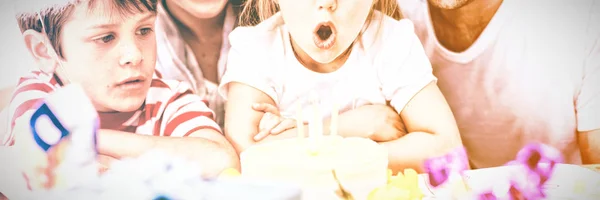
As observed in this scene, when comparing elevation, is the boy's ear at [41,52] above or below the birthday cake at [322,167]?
below

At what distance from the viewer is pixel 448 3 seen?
202cm

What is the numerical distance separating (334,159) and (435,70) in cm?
80

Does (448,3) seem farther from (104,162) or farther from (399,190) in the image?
(104,162)

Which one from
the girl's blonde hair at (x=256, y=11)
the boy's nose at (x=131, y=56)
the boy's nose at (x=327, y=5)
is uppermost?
the boy's nose at (x=327, y=5)

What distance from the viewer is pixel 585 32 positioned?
6.54 ft

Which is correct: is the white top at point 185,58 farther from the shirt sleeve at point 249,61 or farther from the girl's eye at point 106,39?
the girl's eye at point 106,39

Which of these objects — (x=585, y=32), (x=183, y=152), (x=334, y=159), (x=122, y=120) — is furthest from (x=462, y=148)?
(x=122, y=120)

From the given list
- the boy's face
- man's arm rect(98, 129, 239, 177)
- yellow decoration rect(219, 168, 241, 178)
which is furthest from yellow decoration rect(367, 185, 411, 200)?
the boy's face

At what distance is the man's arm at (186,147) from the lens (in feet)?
6.63

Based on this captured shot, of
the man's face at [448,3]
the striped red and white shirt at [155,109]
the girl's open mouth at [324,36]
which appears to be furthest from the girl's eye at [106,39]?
the man's face at [448,3]

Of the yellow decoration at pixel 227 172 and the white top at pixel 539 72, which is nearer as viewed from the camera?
the yellow decoration at pixel 227 172

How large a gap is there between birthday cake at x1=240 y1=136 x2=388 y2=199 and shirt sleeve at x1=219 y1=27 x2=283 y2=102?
63 centimetres

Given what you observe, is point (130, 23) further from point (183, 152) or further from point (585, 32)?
point (585, 32)

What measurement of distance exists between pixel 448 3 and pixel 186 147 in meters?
1.02
